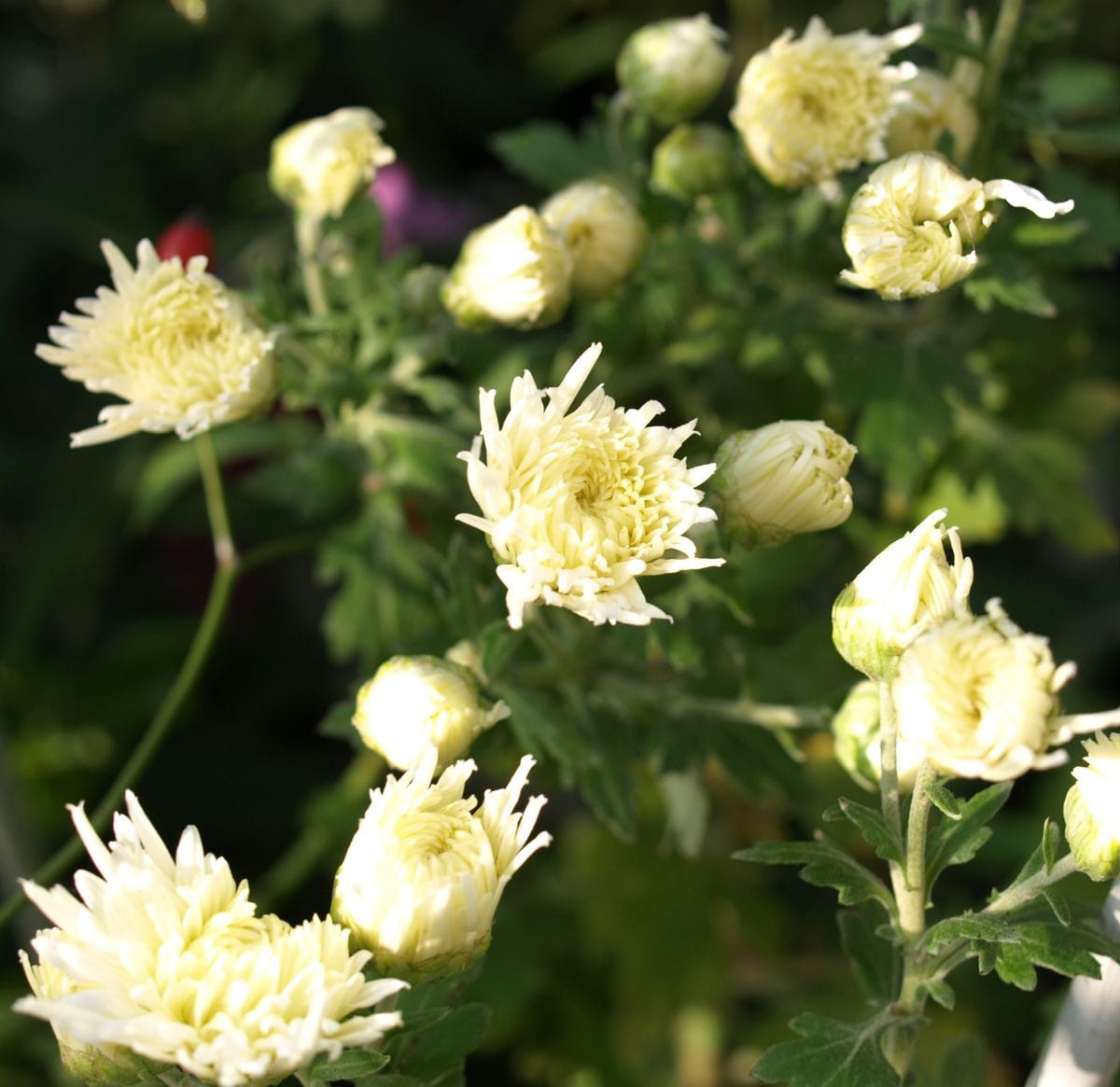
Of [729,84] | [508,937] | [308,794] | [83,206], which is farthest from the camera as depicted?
[729,84]

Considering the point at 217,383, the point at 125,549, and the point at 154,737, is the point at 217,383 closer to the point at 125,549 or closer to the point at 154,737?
the point at 154,737

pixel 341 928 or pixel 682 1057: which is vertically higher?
pixel 341 928

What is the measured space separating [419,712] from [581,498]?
0.16 meters

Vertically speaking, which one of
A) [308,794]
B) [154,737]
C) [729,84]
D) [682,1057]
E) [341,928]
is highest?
[341,928]

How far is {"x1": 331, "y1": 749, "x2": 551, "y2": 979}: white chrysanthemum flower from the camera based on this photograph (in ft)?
2.33

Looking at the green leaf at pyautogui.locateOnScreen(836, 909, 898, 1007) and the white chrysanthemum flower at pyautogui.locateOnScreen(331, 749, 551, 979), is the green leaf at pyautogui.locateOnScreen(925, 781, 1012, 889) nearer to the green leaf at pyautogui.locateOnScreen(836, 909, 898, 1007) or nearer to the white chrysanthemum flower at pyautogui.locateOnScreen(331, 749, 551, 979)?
the green leaf at pyautogui.locateOnScreen(836, 909, 898, 1007)

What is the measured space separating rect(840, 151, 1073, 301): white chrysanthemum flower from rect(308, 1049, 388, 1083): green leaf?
0.55 m

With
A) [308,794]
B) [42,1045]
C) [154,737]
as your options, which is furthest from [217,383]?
[308,794]

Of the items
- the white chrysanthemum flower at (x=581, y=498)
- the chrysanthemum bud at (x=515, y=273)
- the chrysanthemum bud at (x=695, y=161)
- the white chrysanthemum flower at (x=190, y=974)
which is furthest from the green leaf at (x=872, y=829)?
the chrysanthemum bud at (x=695, y=161)

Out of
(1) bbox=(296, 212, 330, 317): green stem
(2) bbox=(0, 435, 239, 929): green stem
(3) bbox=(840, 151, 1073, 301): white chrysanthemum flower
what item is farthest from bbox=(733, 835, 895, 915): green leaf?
(1) bbox=(296, 212, 330, 317): green stem

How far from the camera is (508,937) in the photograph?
1.65 m

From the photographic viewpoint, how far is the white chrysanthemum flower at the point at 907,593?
0.74 meters

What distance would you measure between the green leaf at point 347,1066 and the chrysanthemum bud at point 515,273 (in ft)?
1.73

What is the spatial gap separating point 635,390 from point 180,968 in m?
0.86
